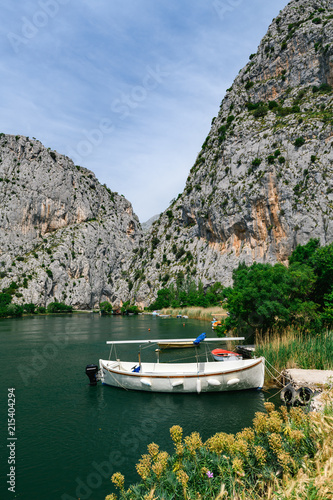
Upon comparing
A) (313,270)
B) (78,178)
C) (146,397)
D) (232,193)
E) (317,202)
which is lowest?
(146,397)

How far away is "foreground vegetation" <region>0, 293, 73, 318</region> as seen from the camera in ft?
333

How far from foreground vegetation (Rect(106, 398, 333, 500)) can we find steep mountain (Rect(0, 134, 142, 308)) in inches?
5504

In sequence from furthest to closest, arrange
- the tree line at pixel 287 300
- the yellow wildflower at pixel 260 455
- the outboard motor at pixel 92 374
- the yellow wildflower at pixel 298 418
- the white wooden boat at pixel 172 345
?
the white wooden boat at pixel 172 345
the tree line at pixel 287 300
the outboard motor at pixel 92 374
the yellow wildflower at pixel 298 418
the yellow wildflower at pixel 260 455

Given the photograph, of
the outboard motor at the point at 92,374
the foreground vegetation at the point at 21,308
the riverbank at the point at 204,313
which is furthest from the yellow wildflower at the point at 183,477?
the foreground vegetation at the point at 21,308

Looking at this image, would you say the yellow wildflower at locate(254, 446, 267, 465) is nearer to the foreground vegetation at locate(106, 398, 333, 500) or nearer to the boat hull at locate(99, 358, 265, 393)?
the foreground vegetation at locate(106, 398, 333, 500)

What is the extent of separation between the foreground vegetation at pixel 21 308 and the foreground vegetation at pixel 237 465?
356ft

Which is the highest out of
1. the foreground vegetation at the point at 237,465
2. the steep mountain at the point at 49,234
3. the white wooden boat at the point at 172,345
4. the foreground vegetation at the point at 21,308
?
the steep mountain at the point at 49,234

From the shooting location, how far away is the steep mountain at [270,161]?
244 ft


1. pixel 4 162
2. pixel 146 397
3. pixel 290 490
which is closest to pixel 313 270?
pixel 146 397

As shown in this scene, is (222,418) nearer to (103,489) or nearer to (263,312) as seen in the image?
(103,489)

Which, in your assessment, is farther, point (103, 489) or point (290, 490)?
point (103, 489)

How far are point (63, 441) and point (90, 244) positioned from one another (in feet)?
521

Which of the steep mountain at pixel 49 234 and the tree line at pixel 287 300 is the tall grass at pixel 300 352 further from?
the steep mountain at pixel 49 234

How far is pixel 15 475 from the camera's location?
37.4 ft
